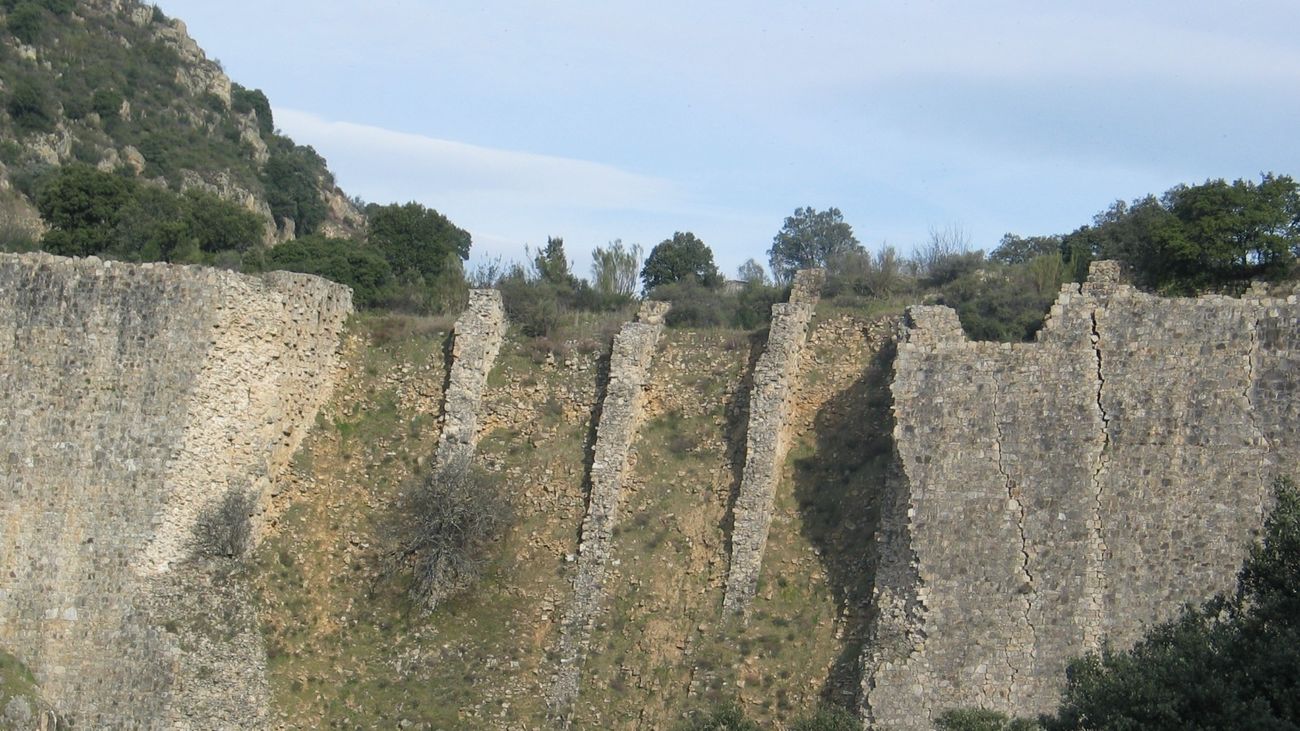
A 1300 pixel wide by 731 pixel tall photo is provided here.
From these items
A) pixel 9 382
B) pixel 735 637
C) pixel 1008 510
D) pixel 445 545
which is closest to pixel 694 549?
pixel 735 637

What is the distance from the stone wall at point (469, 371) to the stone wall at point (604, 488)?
8.42ft

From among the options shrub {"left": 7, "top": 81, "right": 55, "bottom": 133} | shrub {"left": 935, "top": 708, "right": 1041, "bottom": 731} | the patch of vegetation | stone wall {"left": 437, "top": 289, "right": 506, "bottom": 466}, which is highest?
shrub {"left": 7, "top": 81, "right": 55, "bottom": 133}

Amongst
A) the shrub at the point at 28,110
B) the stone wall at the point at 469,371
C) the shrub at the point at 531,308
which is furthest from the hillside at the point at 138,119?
the stone wall at the point at 469,371

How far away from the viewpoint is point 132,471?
2745 centimetres

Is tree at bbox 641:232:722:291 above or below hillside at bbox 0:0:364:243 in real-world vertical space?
below

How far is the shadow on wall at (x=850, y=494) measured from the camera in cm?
2393

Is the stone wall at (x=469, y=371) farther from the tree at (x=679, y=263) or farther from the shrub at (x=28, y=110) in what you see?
the shrub at (x=28, y=110)

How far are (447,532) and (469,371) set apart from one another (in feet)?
13.6

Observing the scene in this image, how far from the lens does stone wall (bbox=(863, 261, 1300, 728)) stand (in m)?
21.7

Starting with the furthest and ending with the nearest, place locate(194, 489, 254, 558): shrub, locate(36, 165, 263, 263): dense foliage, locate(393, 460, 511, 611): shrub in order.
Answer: locate(36, 165, 263, 263): dense foliage
locate(393, 460, 511, 611): shrub
locate(194, 489, 254, 558): shrub

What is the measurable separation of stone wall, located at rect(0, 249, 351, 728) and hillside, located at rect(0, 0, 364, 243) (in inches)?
1115

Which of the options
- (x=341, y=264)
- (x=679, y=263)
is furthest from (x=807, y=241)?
(x=341, y=264)

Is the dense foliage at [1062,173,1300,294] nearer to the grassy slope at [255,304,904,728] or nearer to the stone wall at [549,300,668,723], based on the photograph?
the grassy slope at [255,304,904,728]

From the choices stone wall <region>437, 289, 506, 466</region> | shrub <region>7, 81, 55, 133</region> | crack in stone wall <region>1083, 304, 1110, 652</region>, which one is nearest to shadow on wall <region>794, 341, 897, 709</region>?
crack in stone wall <region>1083, 304, 1110, 652</region>
